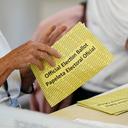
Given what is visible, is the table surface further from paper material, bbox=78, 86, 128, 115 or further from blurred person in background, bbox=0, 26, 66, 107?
blurred person in background, bbox=0, 26, 66, 107

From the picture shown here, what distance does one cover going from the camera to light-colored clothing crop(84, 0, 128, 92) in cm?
158

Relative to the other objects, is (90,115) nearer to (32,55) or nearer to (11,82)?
(32,55)

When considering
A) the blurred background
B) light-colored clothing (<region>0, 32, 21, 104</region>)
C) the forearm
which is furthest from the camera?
the blurred background

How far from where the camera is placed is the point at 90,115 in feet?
3.32

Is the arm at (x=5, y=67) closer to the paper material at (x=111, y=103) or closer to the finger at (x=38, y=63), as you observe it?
the finger at (x=38, y=63)

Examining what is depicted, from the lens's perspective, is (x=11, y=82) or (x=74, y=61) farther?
(x=11, y=82)

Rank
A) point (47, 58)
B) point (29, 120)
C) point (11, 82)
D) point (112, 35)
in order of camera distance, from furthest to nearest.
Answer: point (112, 35)
point (11, 82)
point (47, 58)
point (29, 120)

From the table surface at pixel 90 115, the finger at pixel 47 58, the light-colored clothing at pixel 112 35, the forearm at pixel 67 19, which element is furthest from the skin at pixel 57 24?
the finger at pixel 47 58

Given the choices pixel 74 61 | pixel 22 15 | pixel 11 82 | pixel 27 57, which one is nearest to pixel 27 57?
pixel 27 57

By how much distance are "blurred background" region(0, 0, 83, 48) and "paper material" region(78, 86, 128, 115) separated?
1166 mm

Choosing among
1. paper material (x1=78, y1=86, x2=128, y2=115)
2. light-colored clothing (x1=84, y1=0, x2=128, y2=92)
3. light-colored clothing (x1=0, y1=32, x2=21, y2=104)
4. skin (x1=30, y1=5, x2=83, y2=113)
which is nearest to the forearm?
skin (x1=30, y1=5, x2=83, y2=113)

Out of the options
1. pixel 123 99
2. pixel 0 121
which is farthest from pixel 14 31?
pixel 0 121

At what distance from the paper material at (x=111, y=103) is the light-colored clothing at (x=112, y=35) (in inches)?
16.1

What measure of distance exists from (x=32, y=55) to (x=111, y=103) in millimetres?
308
